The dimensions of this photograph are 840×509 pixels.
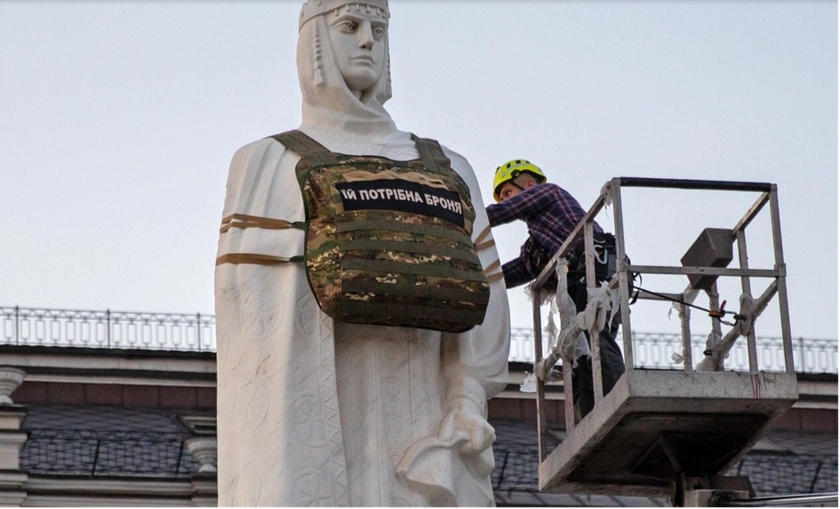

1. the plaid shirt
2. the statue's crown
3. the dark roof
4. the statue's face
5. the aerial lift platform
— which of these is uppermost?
the dark roof

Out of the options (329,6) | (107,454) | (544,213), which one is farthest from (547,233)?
(107,454)

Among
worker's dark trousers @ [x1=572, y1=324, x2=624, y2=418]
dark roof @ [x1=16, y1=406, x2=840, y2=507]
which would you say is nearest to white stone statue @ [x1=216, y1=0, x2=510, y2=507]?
worker's dark trousers @ [x1=572, y1=324, x2=624, y2=418]

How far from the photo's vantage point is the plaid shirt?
58.3 ft

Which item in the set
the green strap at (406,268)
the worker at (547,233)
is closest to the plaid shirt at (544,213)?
the worker at (547,233)

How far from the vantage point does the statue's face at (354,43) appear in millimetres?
15586

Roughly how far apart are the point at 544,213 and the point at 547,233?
0.13 m

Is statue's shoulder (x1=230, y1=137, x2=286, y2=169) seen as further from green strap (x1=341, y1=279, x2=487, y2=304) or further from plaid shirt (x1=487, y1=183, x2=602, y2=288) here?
plaid shirt (x1=487, y1=183, x2=602, y2=288)

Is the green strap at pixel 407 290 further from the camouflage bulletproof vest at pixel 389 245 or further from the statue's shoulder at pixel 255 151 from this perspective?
the statue's shoulder at pixel 255 151

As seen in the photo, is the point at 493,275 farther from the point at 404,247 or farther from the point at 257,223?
the point at 257,223

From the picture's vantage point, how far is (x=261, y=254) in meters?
15.0

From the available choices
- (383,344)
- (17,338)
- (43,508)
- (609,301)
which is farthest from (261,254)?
(17,338)

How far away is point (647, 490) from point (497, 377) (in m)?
3.29

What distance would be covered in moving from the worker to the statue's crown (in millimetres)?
2379

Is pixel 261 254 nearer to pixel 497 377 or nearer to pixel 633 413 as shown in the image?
pixel 497 377
